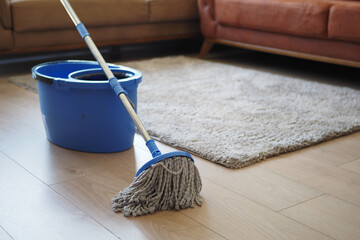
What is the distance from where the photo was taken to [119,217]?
1206 millimetres

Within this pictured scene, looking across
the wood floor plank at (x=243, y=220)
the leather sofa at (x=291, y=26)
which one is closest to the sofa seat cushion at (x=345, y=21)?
the leather sofa at (x=291, y=26)

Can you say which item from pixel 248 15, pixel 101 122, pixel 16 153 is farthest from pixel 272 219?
pixel 248 15

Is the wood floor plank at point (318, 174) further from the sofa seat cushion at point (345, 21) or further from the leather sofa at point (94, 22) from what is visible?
the leather sofa at point (94, 22)

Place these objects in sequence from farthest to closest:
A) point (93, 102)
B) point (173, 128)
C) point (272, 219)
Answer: point (173, 128), point (93, 102), point (272, 219)

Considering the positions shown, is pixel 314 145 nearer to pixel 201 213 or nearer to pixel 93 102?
pixel 201 213

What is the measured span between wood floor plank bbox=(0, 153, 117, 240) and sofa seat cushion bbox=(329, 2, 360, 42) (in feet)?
5.78

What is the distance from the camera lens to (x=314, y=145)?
1736mm

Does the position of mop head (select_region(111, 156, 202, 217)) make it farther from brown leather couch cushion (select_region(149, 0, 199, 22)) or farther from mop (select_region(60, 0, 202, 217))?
brown leather couch cushion (select_region(149, 0, 199, 22))

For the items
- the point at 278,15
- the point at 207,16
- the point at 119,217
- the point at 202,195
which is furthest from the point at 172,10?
the point at 119,217

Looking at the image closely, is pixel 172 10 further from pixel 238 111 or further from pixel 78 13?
pixel 238 111

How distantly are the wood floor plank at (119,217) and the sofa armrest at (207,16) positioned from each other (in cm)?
204

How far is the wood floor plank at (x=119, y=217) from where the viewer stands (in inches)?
44.6

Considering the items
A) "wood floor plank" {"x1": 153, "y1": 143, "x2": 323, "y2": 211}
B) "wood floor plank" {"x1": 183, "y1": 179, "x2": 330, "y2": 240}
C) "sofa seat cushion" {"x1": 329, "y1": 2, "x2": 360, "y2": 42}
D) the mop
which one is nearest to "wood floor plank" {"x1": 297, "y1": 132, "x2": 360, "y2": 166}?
"wood floor plank" {"x1": 153, "y1": 143, "x2": 323, "y2": 211}

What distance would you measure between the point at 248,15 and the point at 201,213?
196 centimetres
